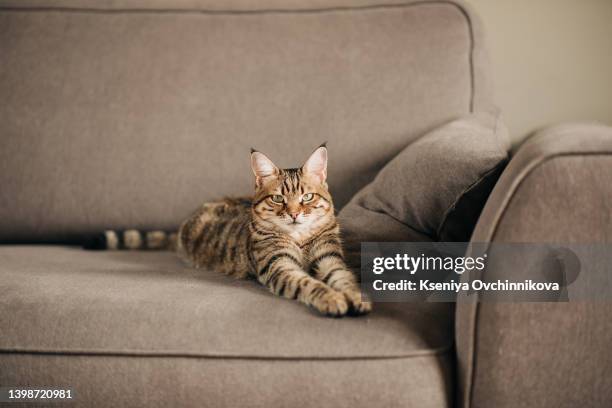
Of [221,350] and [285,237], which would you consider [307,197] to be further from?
[221,350]

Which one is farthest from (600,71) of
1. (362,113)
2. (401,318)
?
(401,318)

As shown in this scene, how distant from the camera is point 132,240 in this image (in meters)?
1.60

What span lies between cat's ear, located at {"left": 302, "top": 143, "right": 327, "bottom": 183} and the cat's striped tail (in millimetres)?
555

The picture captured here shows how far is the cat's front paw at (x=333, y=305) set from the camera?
0.95m

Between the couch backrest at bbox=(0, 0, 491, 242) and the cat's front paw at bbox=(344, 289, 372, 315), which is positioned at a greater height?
the couch backrest at bbox=(0, 0, 491, 242)

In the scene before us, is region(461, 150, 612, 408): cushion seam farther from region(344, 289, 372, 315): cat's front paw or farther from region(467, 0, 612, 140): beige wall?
region(467, 0, 612, 140): beige wall

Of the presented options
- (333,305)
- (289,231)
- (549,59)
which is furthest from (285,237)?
(549,59)

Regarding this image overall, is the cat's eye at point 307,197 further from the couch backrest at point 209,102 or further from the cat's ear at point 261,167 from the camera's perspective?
the couch backrest at point 209,102

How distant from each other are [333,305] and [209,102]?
37.4 inches

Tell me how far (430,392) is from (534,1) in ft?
5.20

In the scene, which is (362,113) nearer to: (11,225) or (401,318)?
(401,318)

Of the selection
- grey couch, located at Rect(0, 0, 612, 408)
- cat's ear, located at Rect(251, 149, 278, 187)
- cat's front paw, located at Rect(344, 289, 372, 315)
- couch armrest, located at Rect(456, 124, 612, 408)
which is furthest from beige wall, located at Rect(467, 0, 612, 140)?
cat's front paw, located at Rect(344, 289, 372, 315)

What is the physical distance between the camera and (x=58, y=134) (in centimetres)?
167

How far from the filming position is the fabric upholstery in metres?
1.11
